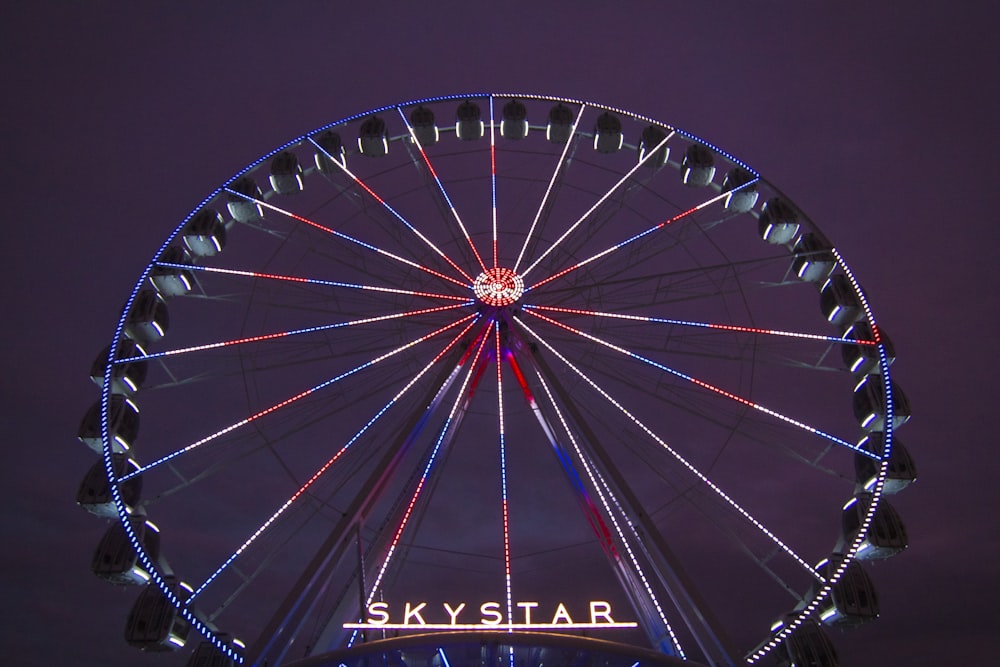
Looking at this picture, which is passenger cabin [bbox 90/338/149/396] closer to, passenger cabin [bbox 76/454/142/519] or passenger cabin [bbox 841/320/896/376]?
passenger cabin [bbox 76/454/142/519]

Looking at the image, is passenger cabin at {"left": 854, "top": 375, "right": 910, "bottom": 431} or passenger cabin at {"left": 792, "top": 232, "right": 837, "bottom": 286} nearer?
passenger cabin at {"left": 854, "top": 375, "right": 910, "bottom": 431}

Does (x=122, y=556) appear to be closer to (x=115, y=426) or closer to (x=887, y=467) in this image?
(x=115, y=426)

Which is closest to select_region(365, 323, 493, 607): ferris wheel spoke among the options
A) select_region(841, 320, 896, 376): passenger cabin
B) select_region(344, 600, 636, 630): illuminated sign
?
select_region(344, 600, 636, 630): illuminated sign

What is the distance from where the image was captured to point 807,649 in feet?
39.8

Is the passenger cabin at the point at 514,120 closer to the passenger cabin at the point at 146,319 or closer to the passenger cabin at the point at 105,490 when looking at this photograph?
the passenger cabin at the point at 146,319

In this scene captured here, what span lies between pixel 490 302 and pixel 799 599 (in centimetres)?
734

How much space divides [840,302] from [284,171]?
1149 centimetres

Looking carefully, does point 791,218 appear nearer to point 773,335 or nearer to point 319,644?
point 773,335

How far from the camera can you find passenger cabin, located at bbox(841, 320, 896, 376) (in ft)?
48.1

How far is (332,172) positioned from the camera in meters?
18.0

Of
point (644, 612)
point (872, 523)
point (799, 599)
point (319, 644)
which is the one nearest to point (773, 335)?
point (872, 523)

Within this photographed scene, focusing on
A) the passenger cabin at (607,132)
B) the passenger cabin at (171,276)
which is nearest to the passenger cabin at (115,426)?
the passenger cabin at (171,276)

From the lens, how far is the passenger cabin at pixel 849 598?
1260 cm

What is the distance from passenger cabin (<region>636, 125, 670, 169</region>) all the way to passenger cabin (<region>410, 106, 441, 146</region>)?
14.8ft
